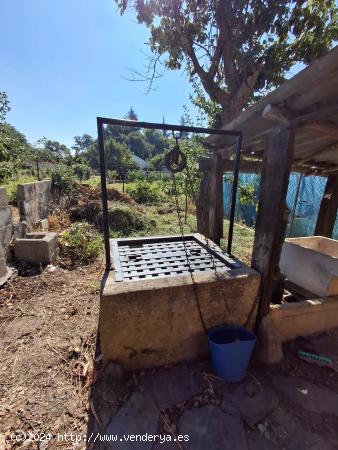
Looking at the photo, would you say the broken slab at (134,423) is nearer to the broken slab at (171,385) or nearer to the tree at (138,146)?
the broken slab at (171,385)

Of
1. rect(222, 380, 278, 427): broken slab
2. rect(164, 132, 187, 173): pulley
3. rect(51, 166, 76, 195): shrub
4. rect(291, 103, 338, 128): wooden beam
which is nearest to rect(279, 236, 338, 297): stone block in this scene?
rect(222, 380, 278, 427): broken slab

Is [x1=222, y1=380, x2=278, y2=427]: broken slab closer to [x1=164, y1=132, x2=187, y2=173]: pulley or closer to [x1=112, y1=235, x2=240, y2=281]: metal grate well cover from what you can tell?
[x1=112, y1=235, x2=240, y2=281]: metal grate well cover

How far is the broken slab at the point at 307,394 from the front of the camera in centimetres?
179

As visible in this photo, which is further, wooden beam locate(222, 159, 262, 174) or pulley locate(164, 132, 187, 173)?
wooden beam locate(222, 159, 262, 174)

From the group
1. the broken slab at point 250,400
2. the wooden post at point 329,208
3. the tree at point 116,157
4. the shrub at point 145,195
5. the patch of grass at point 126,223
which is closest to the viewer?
the broken slab at point 250,400

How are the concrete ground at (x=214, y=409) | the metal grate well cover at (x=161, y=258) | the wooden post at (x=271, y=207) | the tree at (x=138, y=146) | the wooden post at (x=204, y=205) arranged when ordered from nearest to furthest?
the concrete ground at (x=214, y=409) → the wooden post at (x=271, y=207) → the metal grate well cover at (x=161, y=258) → the wooden post at (x=204, y=205) → the tree at (x=138, y=146)

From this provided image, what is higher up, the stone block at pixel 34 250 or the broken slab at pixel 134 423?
the stone block at pixel 34 250

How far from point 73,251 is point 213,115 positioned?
5185 mm

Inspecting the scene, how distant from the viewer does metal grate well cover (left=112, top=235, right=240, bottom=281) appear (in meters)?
2.15

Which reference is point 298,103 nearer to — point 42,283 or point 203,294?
point 203,294

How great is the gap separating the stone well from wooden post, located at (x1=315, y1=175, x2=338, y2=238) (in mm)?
2845

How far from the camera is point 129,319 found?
188cm

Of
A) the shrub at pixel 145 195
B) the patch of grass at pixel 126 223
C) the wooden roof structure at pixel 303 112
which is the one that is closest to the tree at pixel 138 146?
the shrub at pixel 145 195

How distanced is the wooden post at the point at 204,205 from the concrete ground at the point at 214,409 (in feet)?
7.37
